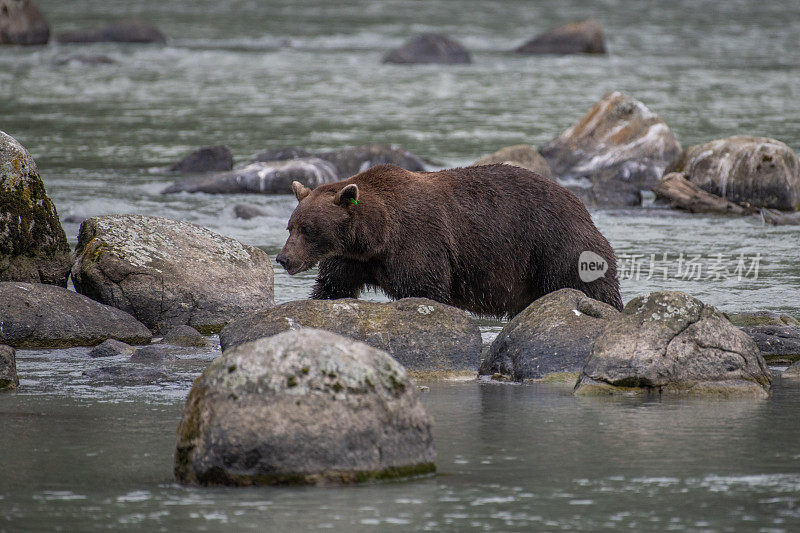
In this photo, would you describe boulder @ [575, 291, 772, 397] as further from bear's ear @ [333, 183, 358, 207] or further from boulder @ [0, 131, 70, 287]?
boulder @ [0, 131, 70, 287]

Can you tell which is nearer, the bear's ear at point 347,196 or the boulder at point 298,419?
the boulder at point 298,419

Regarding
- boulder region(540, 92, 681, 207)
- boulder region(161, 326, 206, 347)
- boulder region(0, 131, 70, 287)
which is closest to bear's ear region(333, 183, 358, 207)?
boulder region(161, 326, 206, 347)

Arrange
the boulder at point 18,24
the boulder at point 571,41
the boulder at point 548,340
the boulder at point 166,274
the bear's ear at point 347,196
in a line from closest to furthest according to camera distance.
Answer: the boulder at point 548,340
the bear's ear at point 347,196
the boulder at point 166,274
the boulder at point 571,41
the boulder at point 18,24

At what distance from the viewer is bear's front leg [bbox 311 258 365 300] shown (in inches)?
350

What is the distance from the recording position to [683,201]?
51.3 ft

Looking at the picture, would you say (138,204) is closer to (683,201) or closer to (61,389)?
(683,201)

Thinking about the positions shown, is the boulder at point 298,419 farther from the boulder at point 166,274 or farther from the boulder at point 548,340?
the boulder at point 166,274

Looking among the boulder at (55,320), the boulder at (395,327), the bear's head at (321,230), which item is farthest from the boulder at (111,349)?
the bear's head at (321,230)

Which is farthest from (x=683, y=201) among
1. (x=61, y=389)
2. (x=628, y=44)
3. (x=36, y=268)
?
(x=628, y=44)

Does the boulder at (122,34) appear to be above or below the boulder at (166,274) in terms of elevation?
above

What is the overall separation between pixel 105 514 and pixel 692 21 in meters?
42.3

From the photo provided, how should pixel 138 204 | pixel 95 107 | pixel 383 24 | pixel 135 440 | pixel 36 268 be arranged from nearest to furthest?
pixel 135 440, pixel 36 268, pixel 138 204, pixel 95 107, pixel 383 24

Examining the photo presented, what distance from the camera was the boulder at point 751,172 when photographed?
15617mm

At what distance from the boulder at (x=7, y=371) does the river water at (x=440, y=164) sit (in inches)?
4.1
